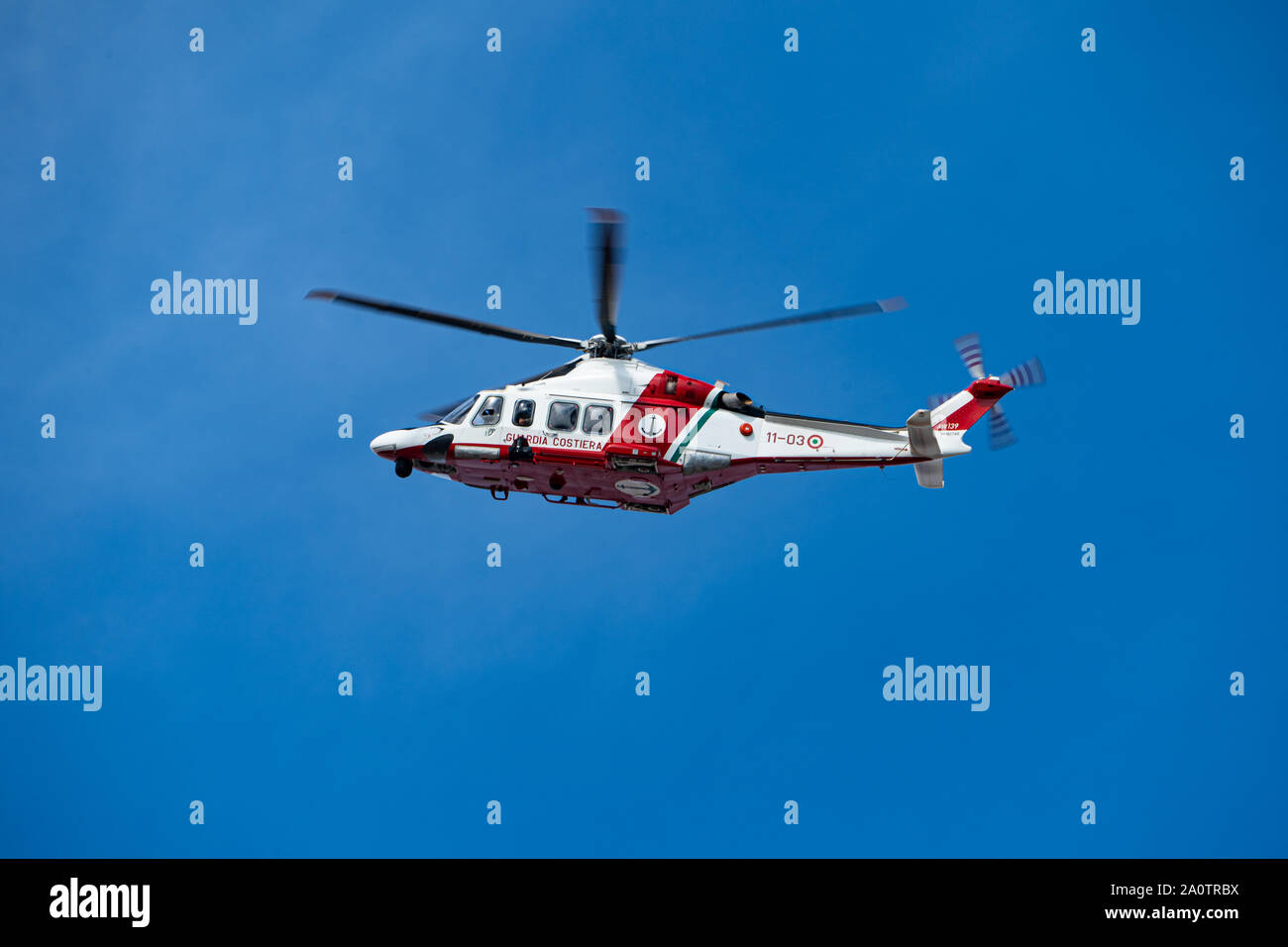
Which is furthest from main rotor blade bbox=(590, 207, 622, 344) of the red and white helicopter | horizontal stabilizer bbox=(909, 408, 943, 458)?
horizontal stabilizer bbox=(909, 408, 943, 458)

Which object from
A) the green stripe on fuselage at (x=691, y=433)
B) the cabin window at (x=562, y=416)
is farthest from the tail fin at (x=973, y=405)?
the cabin window at (x=562, y=416)

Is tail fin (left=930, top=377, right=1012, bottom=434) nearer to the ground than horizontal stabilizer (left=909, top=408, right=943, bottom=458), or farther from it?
farther from it

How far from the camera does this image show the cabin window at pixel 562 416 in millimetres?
27953

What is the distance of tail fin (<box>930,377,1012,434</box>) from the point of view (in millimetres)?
28219

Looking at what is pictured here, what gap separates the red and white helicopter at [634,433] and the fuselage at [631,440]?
24 mm

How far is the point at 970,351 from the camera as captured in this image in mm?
29000

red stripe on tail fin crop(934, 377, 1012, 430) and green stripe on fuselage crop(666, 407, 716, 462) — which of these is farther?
red stripe on tail fin crop(934, 377, 1012, 430)

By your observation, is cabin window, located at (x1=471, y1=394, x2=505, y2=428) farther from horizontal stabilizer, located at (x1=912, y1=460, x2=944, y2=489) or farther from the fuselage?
horizontal stabilizer, located at (x1=912, y1=460, x2=944, y2=489)

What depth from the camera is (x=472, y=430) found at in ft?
94.2

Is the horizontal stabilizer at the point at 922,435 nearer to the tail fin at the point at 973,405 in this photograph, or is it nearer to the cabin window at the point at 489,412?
the tail fin at the point at 973,405

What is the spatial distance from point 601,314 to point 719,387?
9.05 ft

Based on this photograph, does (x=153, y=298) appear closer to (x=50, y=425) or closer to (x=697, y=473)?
(x=50, y=425)

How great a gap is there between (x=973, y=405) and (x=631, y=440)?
6828 mm

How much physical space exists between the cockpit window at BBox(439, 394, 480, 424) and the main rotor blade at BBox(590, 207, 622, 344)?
3013 mm
